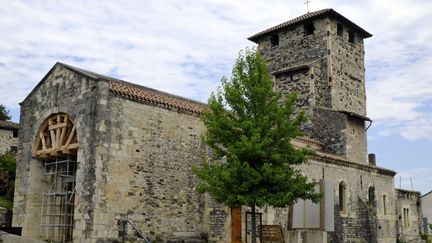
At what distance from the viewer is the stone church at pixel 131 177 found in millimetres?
17641

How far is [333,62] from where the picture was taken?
1230 inches

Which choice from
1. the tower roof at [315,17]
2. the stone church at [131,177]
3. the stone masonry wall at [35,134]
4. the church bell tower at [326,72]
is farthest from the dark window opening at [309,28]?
the stone masonry wall at [35,134]

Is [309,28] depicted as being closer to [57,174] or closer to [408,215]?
[408,215]

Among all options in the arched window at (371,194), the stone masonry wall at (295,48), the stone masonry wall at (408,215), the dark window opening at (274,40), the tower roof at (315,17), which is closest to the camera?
the arched window at (371,194)

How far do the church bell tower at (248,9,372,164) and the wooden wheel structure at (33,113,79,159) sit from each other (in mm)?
16348

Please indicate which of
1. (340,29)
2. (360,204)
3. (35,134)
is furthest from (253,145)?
(340,29)

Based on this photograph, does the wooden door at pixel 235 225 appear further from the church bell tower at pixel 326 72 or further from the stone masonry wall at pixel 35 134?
the church bell tower at pixel 326 72

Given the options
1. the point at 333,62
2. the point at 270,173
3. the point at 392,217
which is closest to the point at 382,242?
the point at 392,217

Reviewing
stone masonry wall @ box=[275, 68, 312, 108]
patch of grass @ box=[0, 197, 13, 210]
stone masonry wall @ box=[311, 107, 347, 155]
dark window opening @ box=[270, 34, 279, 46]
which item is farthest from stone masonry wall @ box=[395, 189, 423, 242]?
patch of grass @ box=[0, 197, 13, 210]

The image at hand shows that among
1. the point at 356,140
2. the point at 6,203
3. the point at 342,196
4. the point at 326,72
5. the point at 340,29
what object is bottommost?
the point at 6,203

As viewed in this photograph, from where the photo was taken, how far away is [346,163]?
84.4ft

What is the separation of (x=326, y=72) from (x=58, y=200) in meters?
18.8

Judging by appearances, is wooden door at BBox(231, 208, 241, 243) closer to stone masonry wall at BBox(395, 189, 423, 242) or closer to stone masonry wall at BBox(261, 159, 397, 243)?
stone masonry wall at BBox(261, 159, 397, 243)

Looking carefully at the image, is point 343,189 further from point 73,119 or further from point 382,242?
point 73,119
